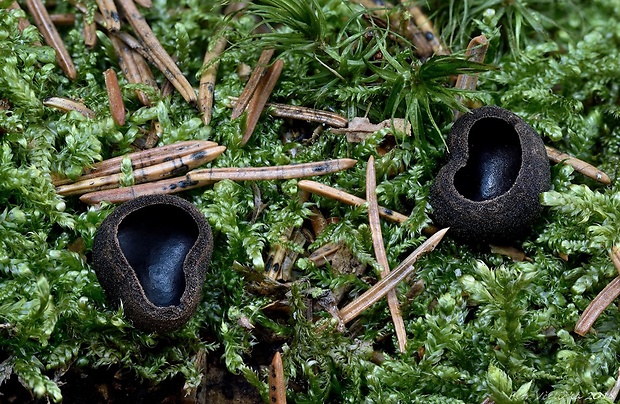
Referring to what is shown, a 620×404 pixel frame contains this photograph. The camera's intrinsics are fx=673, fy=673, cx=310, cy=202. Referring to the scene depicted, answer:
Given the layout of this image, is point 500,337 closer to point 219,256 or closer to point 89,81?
point 219,256

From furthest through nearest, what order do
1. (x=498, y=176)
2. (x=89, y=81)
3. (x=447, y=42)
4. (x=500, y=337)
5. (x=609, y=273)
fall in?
(x=447, y=42) < (x=89, y=81) < (x=498, y=176) < (x=609, y=273) < (x=500, y=337)

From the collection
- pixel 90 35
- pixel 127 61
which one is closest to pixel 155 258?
pixel 127 61

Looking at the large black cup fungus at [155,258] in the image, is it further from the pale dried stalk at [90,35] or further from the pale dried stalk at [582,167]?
the pale dried stalk at [582,167]

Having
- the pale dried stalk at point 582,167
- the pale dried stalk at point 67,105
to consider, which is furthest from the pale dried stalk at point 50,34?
the pale dried stalk at point 582,167

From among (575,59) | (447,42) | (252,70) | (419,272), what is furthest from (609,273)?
→ (252,70)

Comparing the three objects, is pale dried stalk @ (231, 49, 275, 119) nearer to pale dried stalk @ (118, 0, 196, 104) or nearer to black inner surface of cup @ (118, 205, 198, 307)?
pale dried stalk @ (118, 0, 196, 104)

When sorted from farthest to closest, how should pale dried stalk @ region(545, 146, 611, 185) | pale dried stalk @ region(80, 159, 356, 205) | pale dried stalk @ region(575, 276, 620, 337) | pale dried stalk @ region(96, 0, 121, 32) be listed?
pale dried stalk @ region(96, 0, 121, 32)
pale dried stalk @ region(545, 146, 611, 185)
pale dried stalk @ region(80, 159, 356, 205)
pale dried stalk @ region(575, 276, 620, 337)

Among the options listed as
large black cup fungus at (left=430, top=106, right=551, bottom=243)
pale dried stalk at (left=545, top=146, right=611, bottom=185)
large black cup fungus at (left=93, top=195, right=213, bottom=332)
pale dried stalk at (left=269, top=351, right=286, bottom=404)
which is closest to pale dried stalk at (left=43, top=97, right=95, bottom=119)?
large black cup fungus at (left=93, top=195, right=213, bottom=332)
